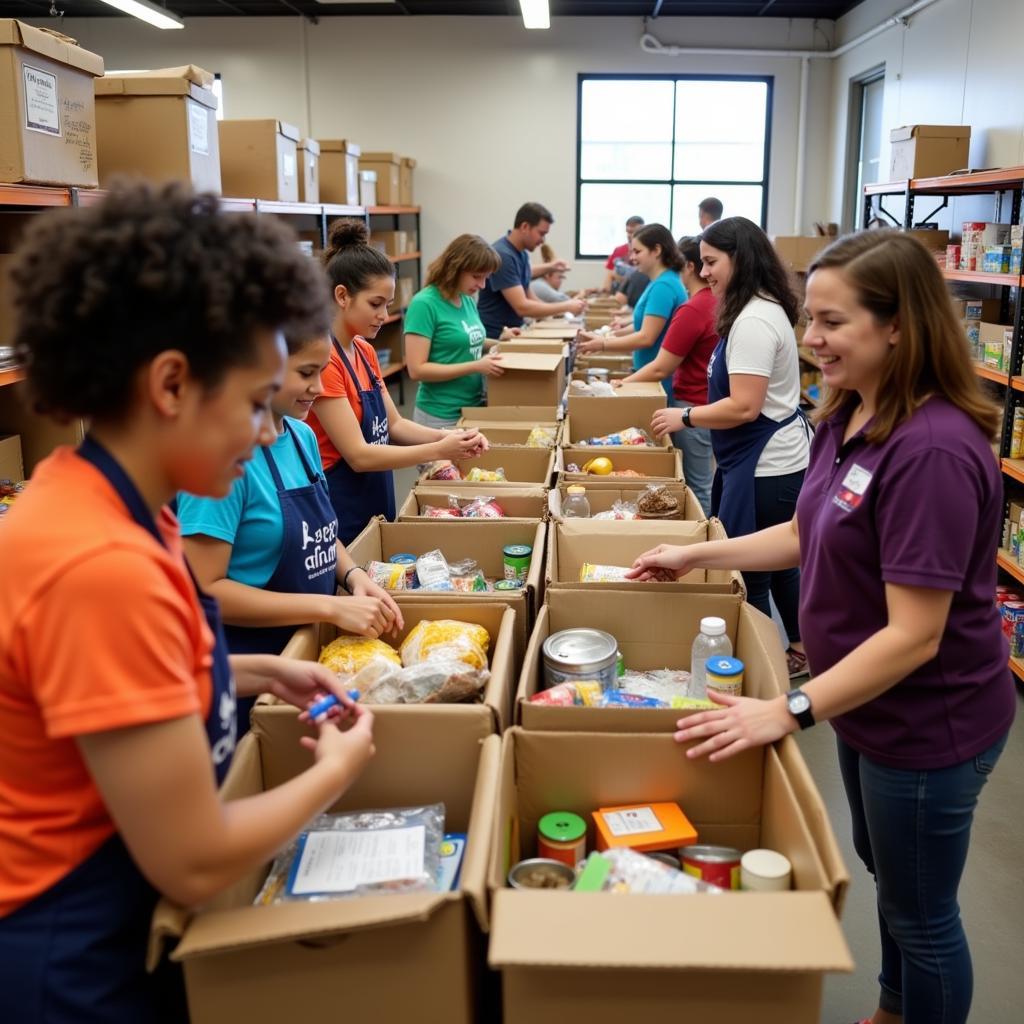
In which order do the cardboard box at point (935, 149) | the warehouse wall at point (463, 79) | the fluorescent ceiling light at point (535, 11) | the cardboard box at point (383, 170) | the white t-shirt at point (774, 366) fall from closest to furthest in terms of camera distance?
1. the white t-shirt at point (774, 366)
2. the cardboard box at point (935, 149)
3. the fluorescent ceiling light at point (535, 11)
4. the cardboard box at point (383, 170)
5. the warehouse wall at point (463, 79)

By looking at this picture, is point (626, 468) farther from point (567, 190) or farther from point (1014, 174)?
point (567, 190)

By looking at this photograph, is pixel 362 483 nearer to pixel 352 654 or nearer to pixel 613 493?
pixel 613 493

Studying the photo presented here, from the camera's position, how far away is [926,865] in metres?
1.50

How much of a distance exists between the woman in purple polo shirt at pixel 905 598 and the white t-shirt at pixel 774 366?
56.7 inches

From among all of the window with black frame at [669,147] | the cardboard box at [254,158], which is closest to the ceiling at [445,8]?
the window with black frame at [669,147]

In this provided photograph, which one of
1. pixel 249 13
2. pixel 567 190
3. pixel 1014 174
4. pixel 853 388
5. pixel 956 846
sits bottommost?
pixel 956 846

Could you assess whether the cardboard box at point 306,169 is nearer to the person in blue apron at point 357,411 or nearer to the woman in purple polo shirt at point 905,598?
the person in blue apron at point 357,411

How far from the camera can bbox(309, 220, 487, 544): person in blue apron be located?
2.52 m

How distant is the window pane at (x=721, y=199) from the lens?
10.7 m

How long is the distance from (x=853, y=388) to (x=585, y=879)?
883 millimetres

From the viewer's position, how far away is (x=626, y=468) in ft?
10.9

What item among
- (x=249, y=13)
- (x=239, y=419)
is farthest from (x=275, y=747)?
(x=249, y=13)

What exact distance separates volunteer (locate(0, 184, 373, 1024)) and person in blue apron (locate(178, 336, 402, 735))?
0.66 meters

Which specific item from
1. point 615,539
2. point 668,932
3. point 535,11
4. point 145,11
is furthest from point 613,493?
point 145,11
